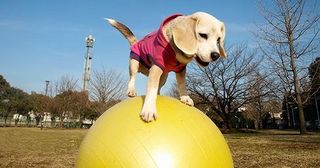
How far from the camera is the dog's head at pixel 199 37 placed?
3556mm

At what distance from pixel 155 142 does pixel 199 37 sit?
1314mm

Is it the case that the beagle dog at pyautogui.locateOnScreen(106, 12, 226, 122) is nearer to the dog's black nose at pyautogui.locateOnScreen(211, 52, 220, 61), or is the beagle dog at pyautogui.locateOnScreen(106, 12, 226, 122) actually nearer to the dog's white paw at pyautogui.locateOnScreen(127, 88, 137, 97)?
the dog's black nose at pyautogui.locateOnScreen(211, 52, 220, 61)

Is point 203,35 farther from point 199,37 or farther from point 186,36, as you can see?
point 186,36

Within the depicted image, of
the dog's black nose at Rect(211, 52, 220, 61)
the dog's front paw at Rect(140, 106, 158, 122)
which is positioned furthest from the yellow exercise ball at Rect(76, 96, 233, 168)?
the dog's black nose at Rect(211, 52, 220, 61)

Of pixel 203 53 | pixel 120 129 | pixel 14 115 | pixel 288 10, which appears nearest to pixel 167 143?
pixel 120 129

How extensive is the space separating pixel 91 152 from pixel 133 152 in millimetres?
552

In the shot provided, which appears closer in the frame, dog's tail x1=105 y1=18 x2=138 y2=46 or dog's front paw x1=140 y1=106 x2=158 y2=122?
dog's front paw x1=140 y1=106 x2=158 y2=122

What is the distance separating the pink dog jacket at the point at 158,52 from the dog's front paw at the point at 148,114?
2.24 ft

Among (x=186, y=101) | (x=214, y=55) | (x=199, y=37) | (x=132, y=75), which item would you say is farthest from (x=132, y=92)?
(x=214, y=55)

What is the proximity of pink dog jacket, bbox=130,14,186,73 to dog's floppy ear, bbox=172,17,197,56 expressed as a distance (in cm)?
23

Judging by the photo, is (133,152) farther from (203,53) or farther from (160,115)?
(203,53)

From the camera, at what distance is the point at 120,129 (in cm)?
335

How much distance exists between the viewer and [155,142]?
321cm

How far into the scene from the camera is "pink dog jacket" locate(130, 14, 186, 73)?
3889 mm
